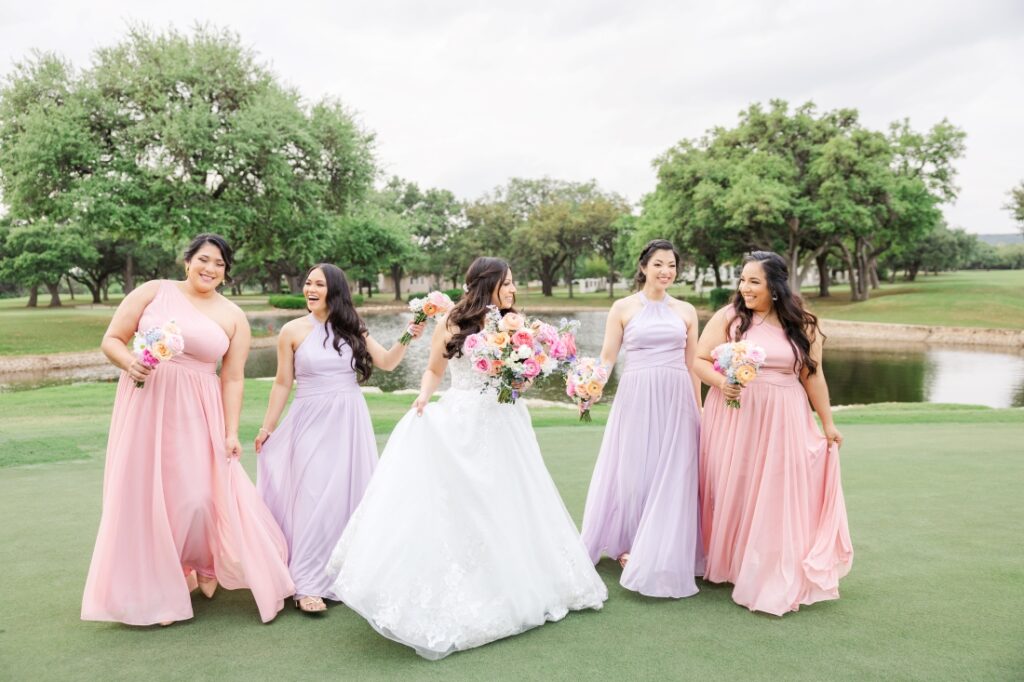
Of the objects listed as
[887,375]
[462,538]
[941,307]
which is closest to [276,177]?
[887,375]

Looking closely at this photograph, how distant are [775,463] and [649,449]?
103 centimetres

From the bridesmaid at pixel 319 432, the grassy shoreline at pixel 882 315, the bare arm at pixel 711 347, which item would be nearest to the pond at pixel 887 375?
the grassy shoreline at pixel 882 315

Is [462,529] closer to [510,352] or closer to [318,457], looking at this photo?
[510,352]

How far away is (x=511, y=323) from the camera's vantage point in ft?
15.6

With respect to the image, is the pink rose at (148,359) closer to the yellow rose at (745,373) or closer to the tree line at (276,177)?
the yellow rose at (745,373)

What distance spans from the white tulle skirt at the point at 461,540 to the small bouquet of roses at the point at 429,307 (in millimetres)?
625

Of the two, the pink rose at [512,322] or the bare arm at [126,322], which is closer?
the pink rose at [512,322]

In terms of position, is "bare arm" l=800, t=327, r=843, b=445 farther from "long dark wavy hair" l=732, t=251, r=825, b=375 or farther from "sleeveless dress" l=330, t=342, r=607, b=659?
"sleeveless dress" l=330, t=342, r=607, b=659

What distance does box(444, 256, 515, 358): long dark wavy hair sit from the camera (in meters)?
5.07

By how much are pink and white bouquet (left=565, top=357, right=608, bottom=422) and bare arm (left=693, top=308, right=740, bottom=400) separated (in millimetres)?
817

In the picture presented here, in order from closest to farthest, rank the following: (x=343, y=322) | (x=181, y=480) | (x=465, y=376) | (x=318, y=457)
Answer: (x=181, y=480), (x=465, y=376), (x=318, y=457), (x=343, y=322)

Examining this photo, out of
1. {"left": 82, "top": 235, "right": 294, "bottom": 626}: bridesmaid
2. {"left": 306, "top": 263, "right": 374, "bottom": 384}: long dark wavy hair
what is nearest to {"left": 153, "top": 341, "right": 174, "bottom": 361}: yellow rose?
{"left": 82, "top": 235, "right": 294, "bottom": 626}: bridesmaid

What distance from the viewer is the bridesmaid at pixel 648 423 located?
18.4ft

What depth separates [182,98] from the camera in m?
35.7
